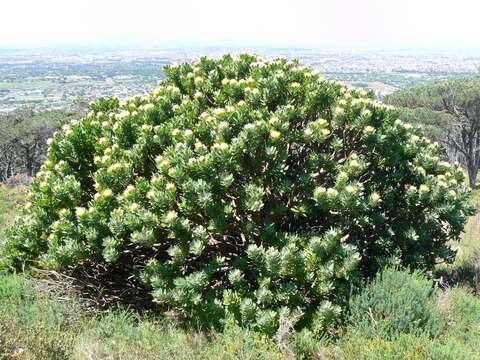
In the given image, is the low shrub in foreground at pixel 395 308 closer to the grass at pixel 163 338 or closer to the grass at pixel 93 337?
the grass at pixel 163 338

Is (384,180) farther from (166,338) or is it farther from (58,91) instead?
(58,91)

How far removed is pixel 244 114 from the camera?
516 centimetres

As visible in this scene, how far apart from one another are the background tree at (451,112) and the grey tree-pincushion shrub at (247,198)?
2457cm

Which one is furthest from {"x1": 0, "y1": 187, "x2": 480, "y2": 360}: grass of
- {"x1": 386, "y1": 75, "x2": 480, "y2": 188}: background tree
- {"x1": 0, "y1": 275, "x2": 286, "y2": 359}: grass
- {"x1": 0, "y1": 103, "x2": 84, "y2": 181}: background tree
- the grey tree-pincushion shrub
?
{"x1": 0, "y1": 103, "x2": 84, "y2": 181}: background tree

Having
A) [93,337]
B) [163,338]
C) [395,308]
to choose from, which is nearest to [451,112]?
[395,308]

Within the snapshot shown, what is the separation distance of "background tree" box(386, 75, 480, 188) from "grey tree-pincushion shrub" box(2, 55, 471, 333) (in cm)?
2457

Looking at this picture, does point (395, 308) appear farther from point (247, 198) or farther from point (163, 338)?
point (163, 338)

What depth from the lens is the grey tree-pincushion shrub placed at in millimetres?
4785

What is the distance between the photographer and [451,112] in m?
30.1

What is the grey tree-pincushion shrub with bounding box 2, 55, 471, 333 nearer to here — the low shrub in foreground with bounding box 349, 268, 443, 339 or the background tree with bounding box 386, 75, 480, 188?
the low shrub in foreground with bounding box 349, 268, 443, 339

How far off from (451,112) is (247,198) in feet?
95.5

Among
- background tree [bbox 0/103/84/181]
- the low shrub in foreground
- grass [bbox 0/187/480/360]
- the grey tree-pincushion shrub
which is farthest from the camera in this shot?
background tree [bbox 0/103/84/181]

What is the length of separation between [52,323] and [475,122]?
30.7 meters

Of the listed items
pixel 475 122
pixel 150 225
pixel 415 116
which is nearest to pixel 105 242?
pixel 150 225
